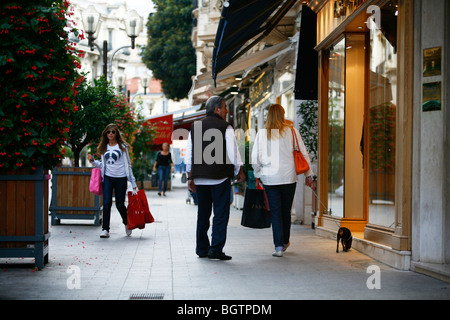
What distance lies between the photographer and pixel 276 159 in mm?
9578

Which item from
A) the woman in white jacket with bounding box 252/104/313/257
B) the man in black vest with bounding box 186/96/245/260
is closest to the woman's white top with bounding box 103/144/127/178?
the man in black vest with bounding box 186/96/245/260

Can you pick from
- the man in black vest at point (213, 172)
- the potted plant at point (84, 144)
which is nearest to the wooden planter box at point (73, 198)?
the potted plant at point (84, 144)

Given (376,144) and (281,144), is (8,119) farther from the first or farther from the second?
(376,144)

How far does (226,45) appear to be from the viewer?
12086 millimetres

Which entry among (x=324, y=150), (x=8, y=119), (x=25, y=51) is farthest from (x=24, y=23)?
(x=324, y=150)

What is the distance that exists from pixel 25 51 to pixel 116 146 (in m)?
4.80

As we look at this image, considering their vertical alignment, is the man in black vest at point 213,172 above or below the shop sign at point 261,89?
below

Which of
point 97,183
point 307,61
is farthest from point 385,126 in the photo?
point 97,183

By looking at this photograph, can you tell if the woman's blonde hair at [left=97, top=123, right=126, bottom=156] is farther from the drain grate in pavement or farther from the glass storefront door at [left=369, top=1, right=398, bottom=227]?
the drain grate in pavement

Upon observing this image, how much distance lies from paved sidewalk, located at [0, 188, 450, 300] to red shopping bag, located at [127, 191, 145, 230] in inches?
13.0

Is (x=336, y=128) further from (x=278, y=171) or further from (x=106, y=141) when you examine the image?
(x=106, y=141)

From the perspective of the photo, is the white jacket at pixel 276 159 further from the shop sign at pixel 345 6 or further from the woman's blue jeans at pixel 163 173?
the woman's blue jeans at pixel 163 173

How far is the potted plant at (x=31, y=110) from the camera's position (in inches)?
301

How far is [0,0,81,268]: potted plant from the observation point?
7637mm
